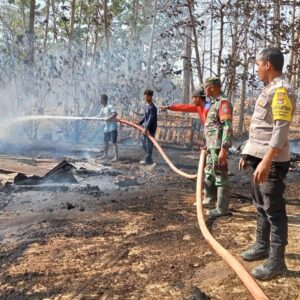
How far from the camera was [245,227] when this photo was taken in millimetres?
5199

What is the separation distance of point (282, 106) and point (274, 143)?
0.32 m

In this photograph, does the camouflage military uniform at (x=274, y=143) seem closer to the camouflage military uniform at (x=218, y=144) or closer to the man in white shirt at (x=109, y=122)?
the camouflage military uniform at (x=218, y=144)

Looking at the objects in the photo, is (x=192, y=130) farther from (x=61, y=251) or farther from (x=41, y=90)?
(x=61, y=251)

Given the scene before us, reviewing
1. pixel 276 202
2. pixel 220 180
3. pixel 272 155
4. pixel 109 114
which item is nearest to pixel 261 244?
pixel 276 202

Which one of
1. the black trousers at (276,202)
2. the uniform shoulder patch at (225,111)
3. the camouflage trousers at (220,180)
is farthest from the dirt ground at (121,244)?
the uniform shoulder patch at (225,111)

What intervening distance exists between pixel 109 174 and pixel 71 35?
32.3 ft

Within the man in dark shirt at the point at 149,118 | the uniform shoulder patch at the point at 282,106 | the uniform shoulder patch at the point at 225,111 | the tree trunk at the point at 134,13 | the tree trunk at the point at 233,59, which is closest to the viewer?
the uniform shoulder patch at the point at 282,106

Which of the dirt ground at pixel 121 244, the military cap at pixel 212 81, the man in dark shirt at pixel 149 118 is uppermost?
the military cap at pixel 212 81

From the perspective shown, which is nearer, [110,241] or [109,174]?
[110,241]

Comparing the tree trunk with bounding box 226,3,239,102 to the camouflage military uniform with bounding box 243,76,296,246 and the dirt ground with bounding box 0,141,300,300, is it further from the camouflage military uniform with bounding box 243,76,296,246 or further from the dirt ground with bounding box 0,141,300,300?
the camouflage military uniform with bounding box 243,76,296,246

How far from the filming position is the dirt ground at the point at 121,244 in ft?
11.4

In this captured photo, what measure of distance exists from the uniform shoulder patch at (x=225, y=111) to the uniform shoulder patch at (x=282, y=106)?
1783mm

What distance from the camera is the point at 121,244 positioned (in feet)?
14.9

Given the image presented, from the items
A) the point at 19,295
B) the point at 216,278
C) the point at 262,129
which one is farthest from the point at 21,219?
the point at 262,129
